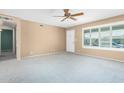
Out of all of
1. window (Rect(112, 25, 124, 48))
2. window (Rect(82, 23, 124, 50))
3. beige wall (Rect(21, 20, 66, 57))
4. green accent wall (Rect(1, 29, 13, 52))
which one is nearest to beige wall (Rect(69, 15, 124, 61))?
window (Rect(82, 23, 124, 50))

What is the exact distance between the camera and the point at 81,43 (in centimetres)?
744

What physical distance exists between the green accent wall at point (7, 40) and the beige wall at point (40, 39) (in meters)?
3.82

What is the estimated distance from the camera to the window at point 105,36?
17.2 feet

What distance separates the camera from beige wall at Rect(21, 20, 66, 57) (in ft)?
20.0

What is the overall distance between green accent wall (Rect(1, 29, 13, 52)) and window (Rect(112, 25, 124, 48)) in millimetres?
8346

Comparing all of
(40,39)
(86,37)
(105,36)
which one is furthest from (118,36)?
(40,39)

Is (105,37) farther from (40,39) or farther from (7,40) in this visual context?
Result: (7,40)

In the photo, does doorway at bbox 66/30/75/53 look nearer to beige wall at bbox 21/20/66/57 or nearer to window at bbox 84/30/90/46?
beige wall at bbox 21/20/66/57

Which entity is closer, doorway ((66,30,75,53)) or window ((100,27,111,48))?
window ((100,27,111,48))

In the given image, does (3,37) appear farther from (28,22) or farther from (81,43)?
(81,43)

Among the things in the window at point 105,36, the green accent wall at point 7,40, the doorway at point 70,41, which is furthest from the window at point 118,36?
the green accent wall at point 7,40

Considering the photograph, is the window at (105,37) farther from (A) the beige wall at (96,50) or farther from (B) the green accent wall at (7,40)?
(B) the green accent wall at (7,40)

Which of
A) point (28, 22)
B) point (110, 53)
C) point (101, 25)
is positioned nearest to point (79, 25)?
point (101, 25)

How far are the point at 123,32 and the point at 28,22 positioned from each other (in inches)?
207
